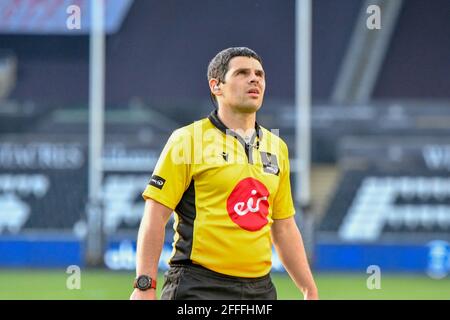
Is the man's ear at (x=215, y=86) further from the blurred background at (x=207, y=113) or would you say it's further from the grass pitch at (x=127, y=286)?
the blurred background at (x=207, y=113)

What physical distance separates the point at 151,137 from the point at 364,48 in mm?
4189

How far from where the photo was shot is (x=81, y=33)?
60.0 ft

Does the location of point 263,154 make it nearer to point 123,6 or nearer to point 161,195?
point 161,195

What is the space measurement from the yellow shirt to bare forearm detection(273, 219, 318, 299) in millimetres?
186

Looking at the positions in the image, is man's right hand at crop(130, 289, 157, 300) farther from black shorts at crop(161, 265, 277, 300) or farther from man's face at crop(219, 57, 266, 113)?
man's face at crop(219, 57, 266, 113)

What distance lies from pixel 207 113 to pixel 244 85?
13.1 meters

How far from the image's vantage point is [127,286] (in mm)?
13594

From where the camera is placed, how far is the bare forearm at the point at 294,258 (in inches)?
206

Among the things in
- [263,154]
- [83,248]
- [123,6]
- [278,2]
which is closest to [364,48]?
[278,2]
